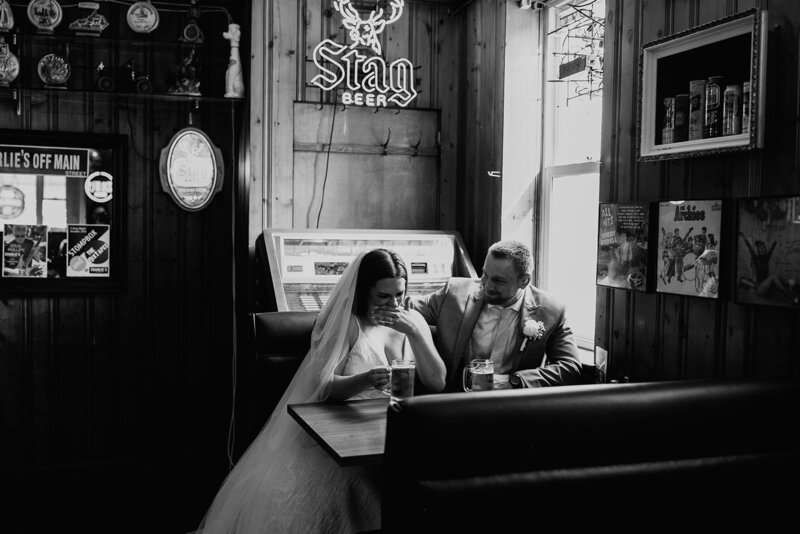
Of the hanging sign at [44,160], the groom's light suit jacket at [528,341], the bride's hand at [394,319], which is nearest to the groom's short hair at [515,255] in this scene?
the groom's light suit jacket at [528,341]

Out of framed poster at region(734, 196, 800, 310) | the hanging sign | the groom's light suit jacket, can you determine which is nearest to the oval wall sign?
the hanging sign

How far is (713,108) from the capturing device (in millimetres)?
2795

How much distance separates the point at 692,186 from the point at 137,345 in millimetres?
3229

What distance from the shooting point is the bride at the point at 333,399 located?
2572 mm

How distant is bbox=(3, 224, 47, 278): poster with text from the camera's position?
4.32 meters

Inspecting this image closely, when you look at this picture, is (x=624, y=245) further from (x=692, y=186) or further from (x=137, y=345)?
(x=137, y=345)

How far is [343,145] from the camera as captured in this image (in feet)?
15.5

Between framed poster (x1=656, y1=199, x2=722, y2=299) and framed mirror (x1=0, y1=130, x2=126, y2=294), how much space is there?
10.0ft

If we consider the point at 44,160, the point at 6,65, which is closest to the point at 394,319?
the point at 44,160

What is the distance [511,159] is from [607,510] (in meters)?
2.68

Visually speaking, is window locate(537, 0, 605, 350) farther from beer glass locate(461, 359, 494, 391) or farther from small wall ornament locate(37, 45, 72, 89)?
small wall ornament locate(37, 45, 72, 89)

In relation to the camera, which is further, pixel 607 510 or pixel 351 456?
pixel 351 456

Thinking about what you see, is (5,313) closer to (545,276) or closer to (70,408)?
(70,408)

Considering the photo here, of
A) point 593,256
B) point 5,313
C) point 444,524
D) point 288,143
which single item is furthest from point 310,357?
point 5,313
